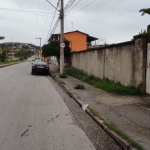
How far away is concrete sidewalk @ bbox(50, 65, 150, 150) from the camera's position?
4742 mm

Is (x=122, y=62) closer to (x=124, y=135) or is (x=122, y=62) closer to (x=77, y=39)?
(x=124, y=135)

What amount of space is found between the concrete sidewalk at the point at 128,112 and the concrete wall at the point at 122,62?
1.16 meters

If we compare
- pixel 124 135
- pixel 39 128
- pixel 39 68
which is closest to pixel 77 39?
pixel 39 68

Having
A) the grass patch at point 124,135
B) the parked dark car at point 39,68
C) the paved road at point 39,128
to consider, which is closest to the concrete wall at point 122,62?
the paved road at point 39,128

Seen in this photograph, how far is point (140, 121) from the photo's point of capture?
18.5ft

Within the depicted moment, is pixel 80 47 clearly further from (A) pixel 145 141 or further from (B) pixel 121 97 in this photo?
Result: (A) pixel 145 141

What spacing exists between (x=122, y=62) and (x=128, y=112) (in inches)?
176

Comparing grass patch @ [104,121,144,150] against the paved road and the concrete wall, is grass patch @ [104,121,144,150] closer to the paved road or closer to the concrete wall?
the paved road

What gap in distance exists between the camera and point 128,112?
660 cm

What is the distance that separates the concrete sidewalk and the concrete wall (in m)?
1.16

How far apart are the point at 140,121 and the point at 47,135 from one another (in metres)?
2.36

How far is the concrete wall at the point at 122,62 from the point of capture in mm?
8930

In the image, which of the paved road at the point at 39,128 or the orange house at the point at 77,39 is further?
the orange house at the point at 77,39

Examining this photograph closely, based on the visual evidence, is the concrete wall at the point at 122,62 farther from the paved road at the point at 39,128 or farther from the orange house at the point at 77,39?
the orange house at the point at 77,39
